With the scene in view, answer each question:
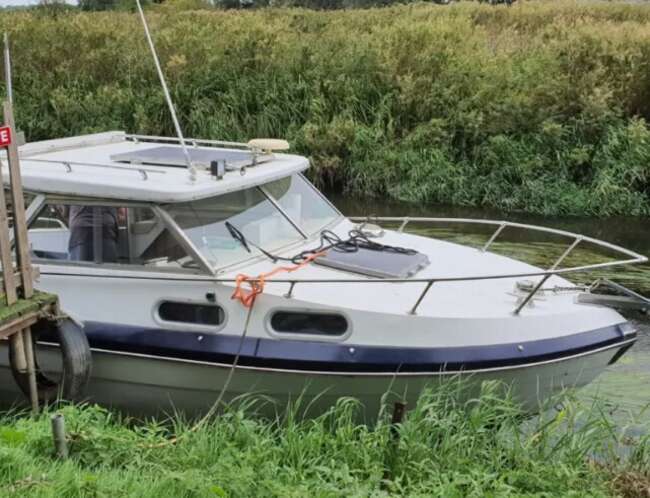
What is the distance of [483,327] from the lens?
5.88m

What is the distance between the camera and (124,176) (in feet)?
20.9

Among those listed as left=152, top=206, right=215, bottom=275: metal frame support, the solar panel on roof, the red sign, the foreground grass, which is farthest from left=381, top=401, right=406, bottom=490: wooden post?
the red sign

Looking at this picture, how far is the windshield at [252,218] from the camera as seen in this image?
244 inches

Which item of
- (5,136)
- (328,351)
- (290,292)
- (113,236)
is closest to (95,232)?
(113,236)

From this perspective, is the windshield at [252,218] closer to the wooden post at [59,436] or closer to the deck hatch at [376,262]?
the deck hatch at [376,262]

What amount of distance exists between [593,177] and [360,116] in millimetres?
4727

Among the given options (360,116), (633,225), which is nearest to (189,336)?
(633,225)

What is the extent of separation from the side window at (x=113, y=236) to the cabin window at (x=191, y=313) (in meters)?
0.30

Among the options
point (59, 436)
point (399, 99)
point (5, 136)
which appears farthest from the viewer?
point (399, 99)

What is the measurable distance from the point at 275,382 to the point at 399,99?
11.2 m

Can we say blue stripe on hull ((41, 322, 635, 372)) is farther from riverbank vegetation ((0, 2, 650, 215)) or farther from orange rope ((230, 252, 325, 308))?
riverbank vegetation ((0, 2, 650, 215))

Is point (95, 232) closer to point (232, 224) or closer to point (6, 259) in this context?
point (6, 259)

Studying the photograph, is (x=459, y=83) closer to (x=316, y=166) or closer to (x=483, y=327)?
(x=316, y=166)

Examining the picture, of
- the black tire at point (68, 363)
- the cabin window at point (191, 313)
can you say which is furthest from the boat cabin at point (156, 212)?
the black tire at point (68, 363)
